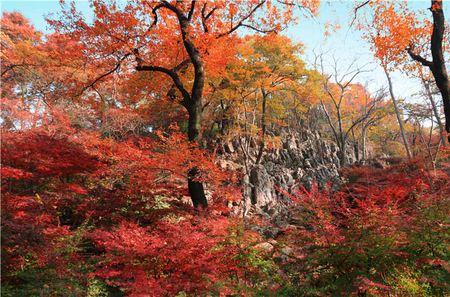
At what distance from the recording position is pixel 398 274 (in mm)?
4582

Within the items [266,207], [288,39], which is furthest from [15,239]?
[288,39]

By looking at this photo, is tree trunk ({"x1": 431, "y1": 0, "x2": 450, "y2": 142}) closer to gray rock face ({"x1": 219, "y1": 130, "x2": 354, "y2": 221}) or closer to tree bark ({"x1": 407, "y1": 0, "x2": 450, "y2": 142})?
tree bark ({"x1": 407, "y1": 0, "x2": 450, "y2": 142})

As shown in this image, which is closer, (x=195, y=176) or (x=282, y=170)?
(x=195, y=176)

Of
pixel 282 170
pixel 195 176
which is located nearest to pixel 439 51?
pixel 195 176

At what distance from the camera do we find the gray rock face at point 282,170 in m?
15.9

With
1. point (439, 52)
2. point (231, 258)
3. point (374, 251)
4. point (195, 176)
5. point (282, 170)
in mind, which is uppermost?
point (439, 52)

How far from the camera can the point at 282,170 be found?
20516 mm

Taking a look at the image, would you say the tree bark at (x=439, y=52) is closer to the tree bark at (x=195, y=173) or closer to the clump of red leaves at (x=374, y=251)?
the clump of red leaves at (x=374, y=251)

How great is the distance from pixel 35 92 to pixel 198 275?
19590 millimetres

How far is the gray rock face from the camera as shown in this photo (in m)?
15.9

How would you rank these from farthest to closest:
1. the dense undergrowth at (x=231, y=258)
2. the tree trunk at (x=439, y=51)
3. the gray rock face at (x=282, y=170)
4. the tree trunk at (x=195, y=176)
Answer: the gray rock face at (x=282, y=170)
the tree trunk at (x=195, y=176)
the tree trunk at (x=439, y=51)
the dense undergrowth at (x=231, y=258)

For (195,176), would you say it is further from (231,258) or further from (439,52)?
(439,52)

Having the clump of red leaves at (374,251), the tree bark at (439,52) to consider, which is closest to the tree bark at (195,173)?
the clump of red leaves at (374,251)

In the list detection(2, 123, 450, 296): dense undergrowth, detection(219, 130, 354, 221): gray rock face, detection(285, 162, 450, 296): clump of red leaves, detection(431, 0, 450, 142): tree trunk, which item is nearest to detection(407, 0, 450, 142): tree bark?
detection(431, 0, 450, 142): tree trunk
